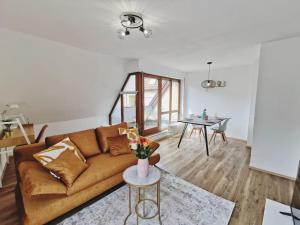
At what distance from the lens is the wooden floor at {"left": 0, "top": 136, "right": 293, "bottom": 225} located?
5.94 feet

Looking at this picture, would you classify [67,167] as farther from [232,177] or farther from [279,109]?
[279,109]

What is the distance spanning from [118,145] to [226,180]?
196 centimetres

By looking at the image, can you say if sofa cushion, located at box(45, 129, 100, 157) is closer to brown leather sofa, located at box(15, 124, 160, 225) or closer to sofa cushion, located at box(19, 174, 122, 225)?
brown leather sofa, located at box(15, 124, 160, 225)

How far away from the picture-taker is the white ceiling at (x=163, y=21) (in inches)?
61.9

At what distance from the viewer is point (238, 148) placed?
13.1ft

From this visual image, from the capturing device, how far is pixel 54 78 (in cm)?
296

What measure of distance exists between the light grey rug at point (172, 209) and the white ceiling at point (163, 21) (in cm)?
241

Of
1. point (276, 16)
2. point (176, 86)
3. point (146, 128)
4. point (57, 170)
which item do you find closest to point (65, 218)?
point (57, 170)

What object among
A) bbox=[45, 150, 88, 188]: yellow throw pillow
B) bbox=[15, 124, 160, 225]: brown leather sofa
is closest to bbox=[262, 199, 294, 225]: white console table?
bbox=[15, 124, 160, 225]: brown leather sofa

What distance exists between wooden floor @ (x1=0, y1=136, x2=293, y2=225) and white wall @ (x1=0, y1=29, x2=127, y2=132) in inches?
57.7

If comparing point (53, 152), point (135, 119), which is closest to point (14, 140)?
point (53, 152)

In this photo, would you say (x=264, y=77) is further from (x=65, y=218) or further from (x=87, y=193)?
(x=65, y=218)

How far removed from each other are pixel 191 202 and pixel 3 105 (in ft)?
12.2

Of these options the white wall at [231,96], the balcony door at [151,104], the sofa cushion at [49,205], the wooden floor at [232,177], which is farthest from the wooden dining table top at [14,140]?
the white wall at [231,96]
